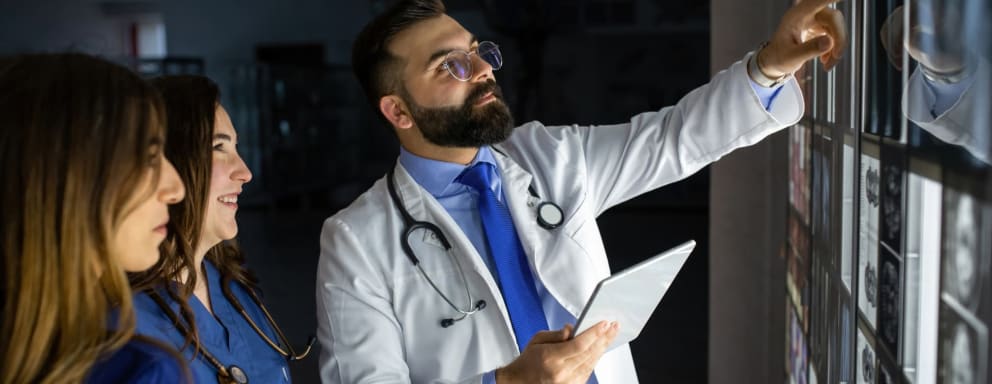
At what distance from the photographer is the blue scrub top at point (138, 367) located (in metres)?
1.01

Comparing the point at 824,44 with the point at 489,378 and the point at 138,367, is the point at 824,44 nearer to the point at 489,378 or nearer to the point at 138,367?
the point at 489,378

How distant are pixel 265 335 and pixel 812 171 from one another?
44.1 inches

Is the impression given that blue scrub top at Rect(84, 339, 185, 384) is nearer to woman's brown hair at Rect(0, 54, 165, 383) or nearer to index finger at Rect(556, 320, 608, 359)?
woman's brown hair at Rect(0, 54, 165, 383)

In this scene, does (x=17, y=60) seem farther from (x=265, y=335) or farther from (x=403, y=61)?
(x=403, y=61)

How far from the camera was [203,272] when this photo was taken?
1670mm

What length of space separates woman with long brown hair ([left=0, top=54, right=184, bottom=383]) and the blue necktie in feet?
2.49

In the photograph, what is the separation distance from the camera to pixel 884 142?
1122 millimetres

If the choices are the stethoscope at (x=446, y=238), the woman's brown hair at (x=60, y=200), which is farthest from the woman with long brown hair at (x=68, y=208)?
the stethoscope at (x=446, y=238)

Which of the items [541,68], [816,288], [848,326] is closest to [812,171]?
[816,288]

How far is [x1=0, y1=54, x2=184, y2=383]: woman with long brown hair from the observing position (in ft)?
3.16

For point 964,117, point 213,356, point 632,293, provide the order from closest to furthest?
1. point 964,117
2. point 632,293
3. point 213,356

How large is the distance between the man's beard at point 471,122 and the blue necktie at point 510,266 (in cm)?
8

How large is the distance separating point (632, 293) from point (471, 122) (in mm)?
552

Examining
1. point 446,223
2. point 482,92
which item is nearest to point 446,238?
point 446,223
